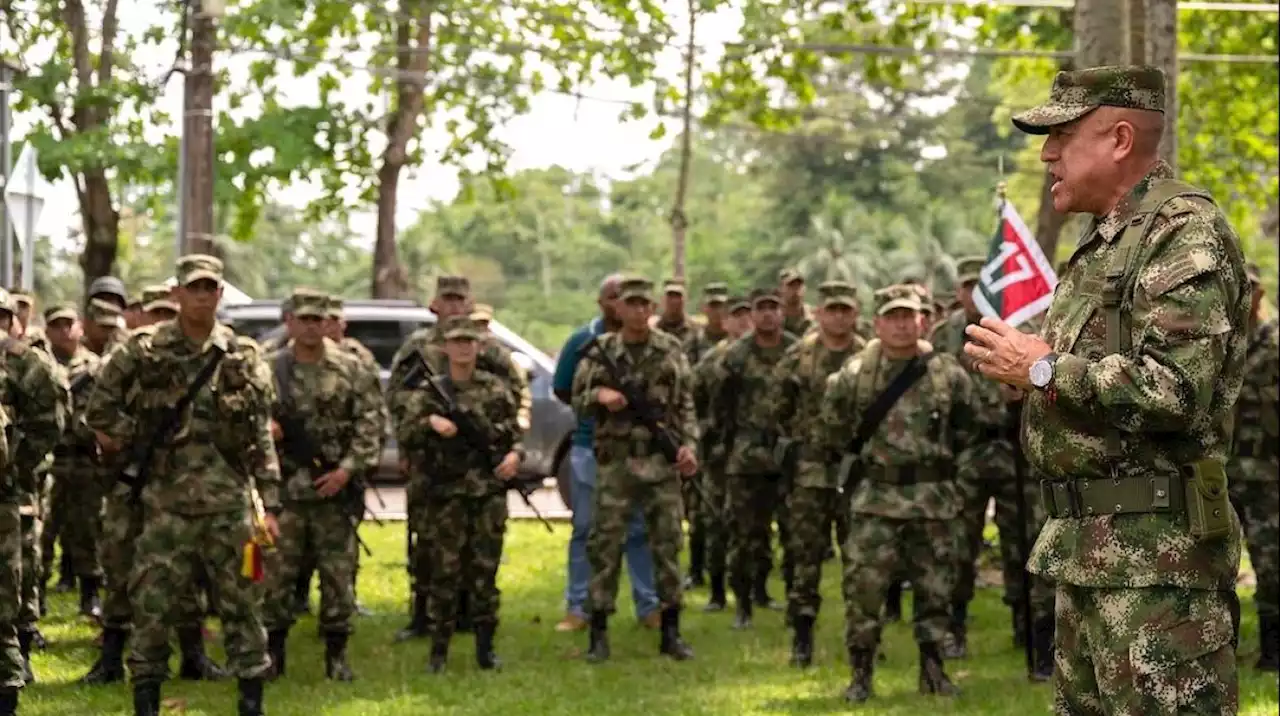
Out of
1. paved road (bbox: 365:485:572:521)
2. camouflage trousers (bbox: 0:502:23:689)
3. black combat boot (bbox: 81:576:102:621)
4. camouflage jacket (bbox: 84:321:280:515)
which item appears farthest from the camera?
paved road (bbox: 365:485:572:521)

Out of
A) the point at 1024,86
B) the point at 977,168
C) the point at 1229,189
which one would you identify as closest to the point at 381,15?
the point at 1229,189

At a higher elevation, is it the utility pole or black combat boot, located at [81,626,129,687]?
the utility pole

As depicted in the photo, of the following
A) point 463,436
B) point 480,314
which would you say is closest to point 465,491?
point 463,436

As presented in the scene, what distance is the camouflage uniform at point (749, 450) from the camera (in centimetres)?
1342

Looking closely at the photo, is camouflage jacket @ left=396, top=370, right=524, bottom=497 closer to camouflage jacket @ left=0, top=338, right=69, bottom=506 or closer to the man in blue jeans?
the man in blue jeans

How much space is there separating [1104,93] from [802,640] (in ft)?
22.7

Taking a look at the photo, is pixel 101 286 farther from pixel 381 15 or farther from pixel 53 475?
pixel 381 15

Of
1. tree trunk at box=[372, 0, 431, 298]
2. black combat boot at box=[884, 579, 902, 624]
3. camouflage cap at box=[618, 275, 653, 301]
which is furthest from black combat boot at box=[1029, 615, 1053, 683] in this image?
tree trunk at box=[372, 0, 431, 298]

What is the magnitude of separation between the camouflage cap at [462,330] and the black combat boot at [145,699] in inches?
126

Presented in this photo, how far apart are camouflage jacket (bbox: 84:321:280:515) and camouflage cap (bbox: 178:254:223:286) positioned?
9.6 inches

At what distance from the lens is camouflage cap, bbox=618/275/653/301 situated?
1174 cm

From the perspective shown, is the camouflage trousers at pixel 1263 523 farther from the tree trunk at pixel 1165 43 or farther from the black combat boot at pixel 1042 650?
the tree trunk at pixel 1165 43

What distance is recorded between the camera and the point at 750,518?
44.5 feet

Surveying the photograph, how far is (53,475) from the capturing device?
43.8ft
